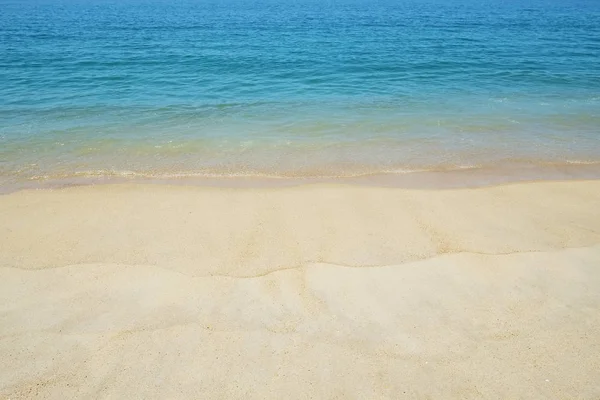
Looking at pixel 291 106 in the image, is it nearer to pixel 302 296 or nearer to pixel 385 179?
pixel 385 179

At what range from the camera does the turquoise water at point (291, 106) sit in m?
10.1

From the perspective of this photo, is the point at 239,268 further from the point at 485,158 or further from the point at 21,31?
the point at 21,31

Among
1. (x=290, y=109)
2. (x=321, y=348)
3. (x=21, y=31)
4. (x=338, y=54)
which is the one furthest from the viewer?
(x=21, y=31)

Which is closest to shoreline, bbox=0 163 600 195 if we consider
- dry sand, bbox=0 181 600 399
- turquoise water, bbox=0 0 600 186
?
turquoise water, bbox=0 0 600 186

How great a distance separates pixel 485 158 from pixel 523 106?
6.00 metres

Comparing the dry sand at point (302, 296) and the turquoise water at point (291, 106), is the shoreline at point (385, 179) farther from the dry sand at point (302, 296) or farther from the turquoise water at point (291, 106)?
the dry sand at point (302, 296)

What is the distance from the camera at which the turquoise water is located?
1005cm

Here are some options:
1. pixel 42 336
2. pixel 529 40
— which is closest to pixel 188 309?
pixel 42 336

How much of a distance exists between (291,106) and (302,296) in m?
10.6

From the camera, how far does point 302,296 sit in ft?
17.4

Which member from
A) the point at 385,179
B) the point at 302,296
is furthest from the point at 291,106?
the point at 302,296

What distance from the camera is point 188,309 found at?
5090 millimetres

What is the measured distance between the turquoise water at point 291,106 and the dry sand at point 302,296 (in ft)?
7.76

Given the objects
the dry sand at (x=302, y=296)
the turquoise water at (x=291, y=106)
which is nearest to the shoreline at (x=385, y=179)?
the turquoise water at (x=291, y=106)
